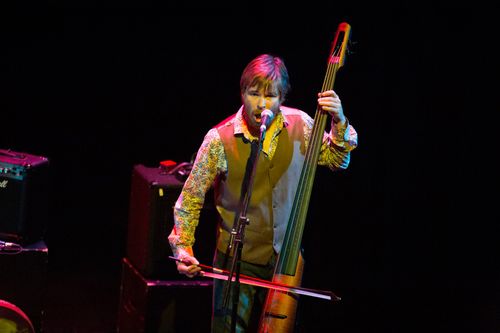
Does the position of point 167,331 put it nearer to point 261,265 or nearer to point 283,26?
point 261,265

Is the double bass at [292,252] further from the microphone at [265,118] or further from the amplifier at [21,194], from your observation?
the amplifier at [21,194]

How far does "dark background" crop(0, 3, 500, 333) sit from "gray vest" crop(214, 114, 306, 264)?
5.42 feet

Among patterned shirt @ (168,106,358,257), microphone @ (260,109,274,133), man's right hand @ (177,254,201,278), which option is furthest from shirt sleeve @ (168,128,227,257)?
microphone @ (260,109,274,133)

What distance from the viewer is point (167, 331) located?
4227 millimetres

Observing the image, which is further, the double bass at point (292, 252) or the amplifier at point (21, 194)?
the amplifier at point (21, 194)

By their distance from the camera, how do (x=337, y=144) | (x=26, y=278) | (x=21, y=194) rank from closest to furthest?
(x=337, y=144) → (x=21, y=194) → (x=26, y=278)

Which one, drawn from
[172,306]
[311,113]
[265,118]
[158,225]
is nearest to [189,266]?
[265,118]

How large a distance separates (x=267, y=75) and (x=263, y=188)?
0.45m

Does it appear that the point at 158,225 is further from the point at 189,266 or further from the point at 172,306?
the point at 189,266

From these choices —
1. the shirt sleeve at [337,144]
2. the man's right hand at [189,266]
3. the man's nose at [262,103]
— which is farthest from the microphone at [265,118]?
the man's right hand at [189,266]

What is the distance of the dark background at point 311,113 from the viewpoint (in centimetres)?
495

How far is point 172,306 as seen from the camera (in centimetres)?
423

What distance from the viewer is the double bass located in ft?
9.57

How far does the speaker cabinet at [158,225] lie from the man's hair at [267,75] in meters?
1.23
